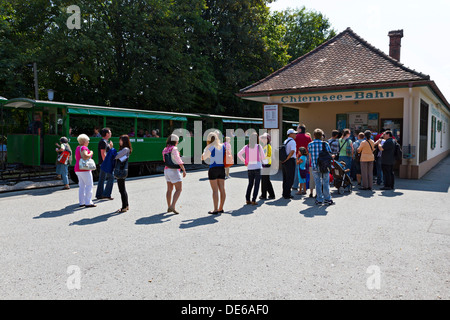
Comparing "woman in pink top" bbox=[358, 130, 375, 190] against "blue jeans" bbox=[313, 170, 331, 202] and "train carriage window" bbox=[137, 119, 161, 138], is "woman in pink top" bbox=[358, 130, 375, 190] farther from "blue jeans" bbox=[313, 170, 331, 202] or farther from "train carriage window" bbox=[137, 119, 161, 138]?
"train carriage window" bbox=[137, 119, 161, 138]

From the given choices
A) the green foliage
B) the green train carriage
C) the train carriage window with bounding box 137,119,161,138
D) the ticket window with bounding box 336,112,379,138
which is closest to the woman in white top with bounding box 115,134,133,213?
the green train carriage

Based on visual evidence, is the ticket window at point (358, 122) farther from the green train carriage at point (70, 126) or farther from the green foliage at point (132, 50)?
the green foliage at point (132, 50)

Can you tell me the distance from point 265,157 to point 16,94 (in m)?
16.4

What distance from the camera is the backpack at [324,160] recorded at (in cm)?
870

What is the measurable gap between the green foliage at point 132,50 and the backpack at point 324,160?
1497cm

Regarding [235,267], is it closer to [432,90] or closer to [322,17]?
[432,90]

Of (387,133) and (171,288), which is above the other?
(387,133)

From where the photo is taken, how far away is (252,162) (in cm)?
870

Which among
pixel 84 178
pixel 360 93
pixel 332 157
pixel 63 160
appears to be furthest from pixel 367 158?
pixel 63 160

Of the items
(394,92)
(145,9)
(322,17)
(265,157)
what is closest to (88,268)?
(265,157)

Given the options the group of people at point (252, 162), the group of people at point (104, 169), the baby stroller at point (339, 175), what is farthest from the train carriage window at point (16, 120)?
the baby stroller at point (339, 175)

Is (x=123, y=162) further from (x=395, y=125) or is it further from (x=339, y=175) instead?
(x=395, y=125)

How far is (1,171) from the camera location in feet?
39.8
